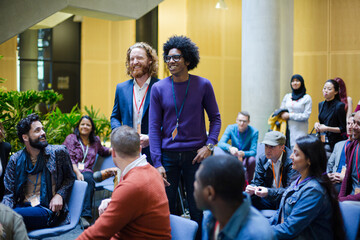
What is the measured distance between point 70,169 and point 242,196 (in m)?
2.31

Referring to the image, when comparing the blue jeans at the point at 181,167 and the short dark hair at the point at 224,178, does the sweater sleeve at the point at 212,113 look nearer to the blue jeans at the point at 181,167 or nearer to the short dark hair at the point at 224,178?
the blue jeans at the point at 181,167

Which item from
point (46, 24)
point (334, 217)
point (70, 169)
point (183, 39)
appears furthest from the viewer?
point (46, 24)

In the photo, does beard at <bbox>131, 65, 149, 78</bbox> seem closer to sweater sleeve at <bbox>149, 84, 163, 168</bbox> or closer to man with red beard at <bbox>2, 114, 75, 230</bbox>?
sweater sleeve at <bbox>149, 84, 163, 168</bbox>

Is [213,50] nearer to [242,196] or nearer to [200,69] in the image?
[200,69]

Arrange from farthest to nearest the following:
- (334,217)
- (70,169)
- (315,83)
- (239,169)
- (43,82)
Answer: (43,82), (315,83), (70,169), (334,217), (239,169)

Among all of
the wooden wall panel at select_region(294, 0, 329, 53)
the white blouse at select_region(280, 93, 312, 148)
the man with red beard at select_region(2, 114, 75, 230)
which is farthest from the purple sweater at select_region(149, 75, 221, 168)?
the wooden wall panel at select_region(294, 0, 329, 53)

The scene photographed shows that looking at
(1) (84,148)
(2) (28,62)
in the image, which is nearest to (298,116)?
(1) (84,148)

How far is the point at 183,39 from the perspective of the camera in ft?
9.93

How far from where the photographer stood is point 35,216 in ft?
11.1

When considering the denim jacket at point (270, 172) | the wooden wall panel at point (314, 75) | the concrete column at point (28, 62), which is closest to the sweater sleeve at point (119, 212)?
the denim jacket at point (270, 172)

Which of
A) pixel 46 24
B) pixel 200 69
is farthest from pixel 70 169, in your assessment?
pixel 200 69

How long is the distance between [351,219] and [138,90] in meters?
1.78

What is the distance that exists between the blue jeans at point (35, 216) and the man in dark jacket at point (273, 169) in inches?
66.4

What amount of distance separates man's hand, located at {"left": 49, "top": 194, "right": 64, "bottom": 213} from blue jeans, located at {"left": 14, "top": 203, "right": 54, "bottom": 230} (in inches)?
1.7
